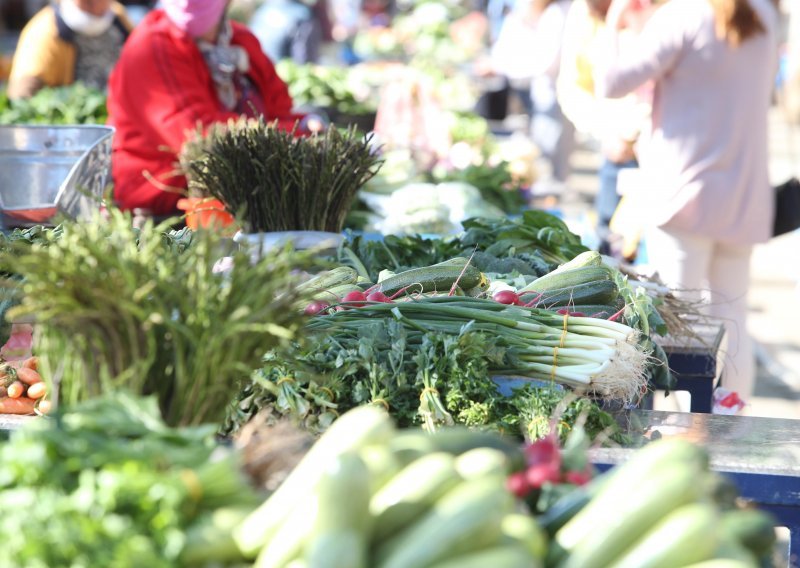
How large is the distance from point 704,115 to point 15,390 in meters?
2.90

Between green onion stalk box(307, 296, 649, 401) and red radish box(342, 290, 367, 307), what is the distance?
32mm

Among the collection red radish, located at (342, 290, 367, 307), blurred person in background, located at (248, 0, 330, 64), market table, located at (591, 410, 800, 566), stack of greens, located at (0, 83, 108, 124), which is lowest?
market table, located at (591, 410, 800, 566)

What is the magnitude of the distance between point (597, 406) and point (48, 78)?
5.09 m

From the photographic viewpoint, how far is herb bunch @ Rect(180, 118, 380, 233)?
3.57 m

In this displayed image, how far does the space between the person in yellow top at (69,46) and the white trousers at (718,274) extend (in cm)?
378

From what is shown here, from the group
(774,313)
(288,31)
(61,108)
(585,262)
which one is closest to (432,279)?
(585,262)

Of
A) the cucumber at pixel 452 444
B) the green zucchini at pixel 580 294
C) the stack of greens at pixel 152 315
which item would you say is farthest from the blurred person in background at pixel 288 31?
the cucumber at pixel 452 444

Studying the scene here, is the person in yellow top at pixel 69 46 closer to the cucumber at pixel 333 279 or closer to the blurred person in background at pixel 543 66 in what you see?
the blurred person in background at pixel 543 66

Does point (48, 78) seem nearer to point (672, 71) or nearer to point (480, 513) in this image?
point (672, 71)

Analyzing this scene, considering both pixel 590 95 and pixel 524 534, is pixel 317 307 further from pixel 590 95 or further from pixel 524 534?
pixel 590 95

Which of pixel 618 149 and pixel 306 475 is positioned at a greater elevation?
pixel 618 149

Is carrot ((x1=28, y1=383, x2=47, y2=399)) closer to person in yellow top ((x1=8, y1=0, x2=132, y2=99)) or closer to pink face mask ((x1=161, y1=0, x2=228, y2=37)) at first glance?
pink face mask ((x1=161, y1=0, x2=228, y2=37))

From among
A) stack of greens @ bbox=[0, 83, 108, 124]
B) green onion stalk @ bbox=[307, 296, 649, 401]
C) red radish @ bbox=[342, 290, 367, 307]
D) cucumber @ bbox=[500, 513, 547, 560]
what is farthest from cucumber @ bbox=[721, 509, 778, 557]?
stack of greens @ bbox=[0, 83, 108, 124]

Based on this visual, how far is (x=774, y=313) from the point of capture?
289 inches
